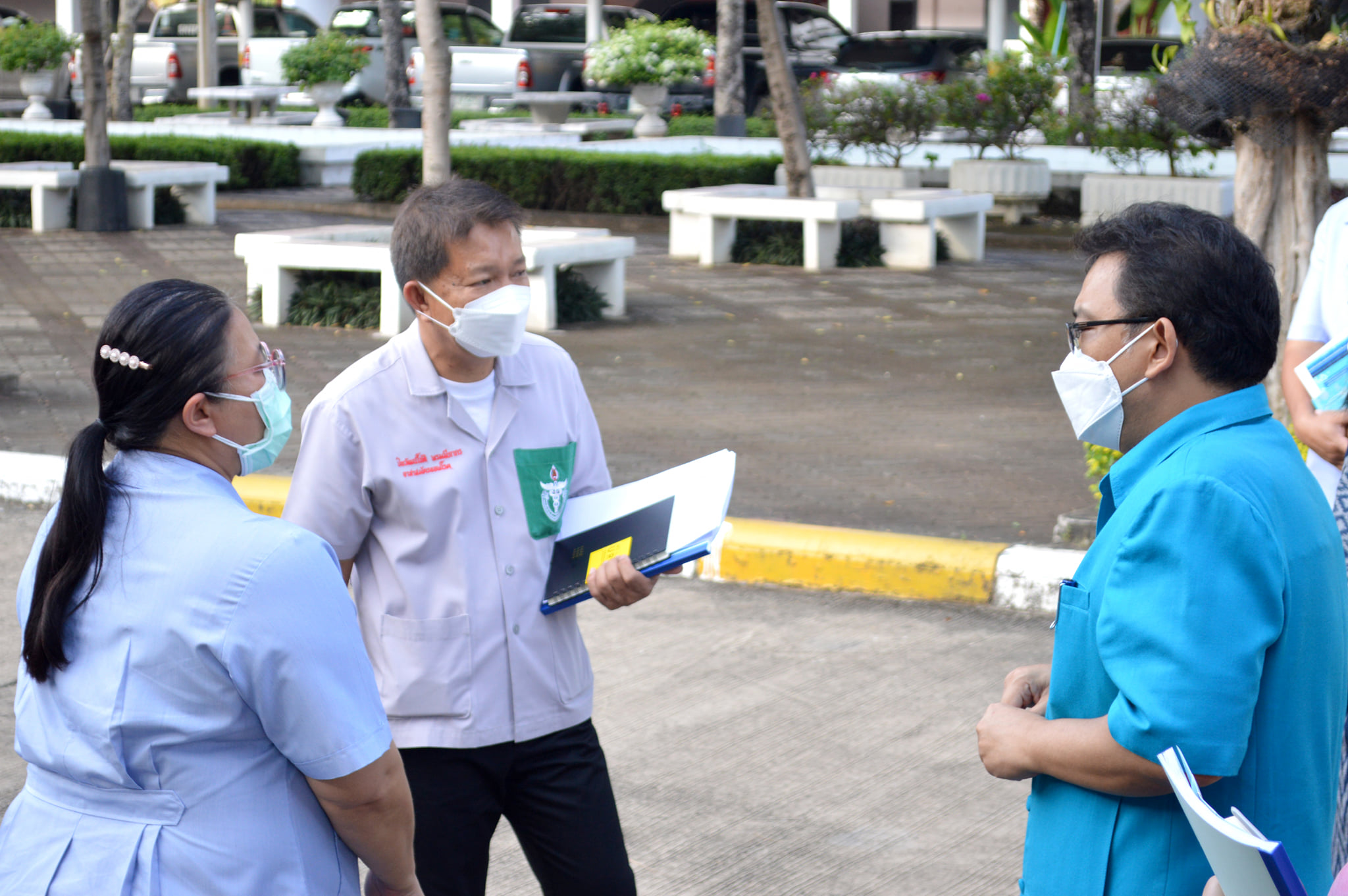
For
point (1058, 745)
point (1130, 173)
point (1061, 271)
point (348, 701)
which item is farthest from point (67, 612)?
point (1130, 173)

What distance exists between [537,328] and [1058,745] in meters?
9.54

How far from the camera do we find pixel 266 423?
2.23 meters

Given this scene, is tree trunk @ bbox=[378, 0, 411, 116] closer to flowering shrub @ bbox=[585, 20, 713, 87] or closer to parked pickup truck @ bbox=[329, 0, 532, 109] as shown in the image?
parked pickup truck @ bbox=[329, 0, 532, 109]

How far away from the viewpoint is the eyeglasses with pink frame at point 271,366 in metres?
2.17

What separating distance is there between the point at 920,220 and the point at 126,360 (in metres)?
13.0

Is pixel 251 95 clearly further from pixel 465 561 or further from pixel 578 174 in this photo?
pixel 465 561

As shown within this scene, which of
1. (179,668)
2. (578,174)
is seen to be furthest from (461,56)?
(179,668)

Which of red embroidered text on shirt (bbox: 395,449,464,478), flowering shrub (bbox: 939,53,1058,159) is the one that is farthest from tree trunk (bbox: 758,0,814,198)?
red embroidered text on shirt (bbox: 395,449,464,478)

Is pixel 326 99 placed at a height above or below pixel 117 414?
above

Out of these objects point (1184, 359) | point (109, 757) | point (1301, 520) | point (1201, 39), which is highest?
point (1201, 39)

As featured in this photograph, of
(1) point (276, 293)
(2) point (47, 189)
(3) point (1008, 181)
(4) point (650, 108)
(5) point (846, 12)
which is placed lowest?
(1) point (276, 293)

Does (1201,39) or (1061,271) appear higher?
(1201,39)

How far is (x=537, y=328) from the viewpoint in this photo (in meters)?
11.4

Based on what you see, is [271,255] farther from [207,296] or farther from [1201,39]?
[207,296]
